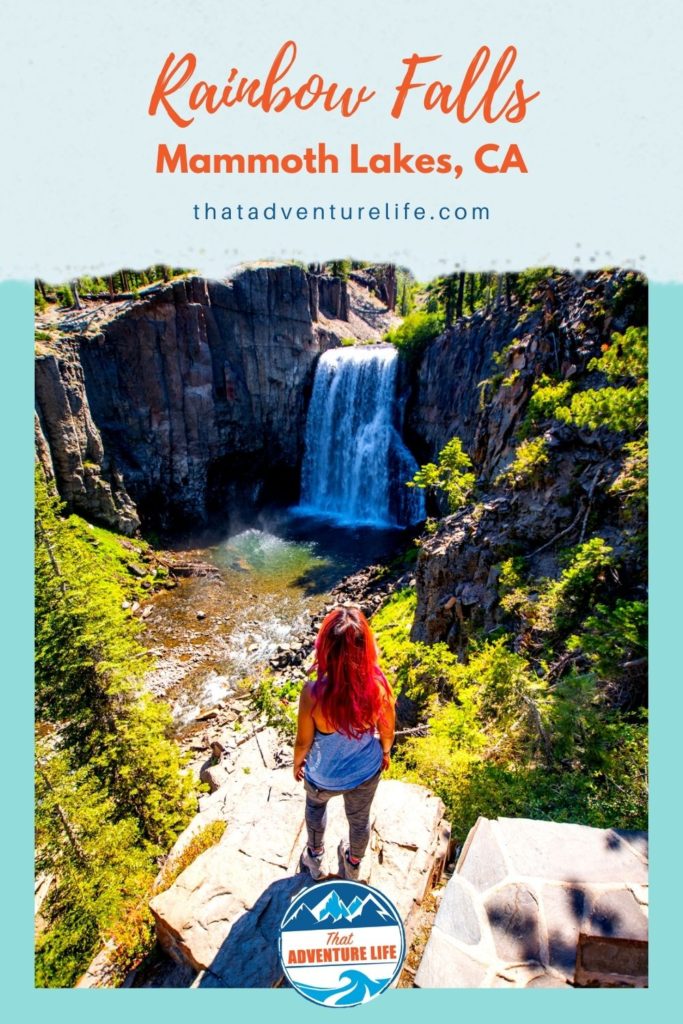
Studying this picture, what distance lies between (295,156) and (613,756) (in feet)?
18.3

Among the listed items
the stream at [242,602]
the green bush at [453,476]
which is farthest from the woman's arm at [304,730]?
the stream at [242,602]

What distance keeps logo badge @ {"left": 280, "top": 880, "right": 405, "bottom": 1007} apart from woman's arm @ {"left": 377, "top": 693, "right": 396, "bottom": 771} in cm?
99

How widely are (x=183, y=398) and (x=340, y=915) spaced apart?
73.2 feet

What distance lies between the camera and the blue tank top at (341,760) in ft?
9.07

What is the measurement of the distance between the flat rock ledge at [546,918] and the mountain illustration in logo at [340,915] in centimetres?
35

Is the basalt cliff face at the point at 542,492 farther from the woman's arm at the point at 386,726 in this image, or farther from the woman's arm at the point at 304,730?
the woman's arm at the point at 304,730

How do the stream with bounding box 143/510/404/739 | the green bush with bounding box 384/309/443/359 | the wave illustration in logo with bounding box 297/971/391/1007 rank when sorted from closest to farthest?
1. the wave illustration in logo with bounding box 297/971/391/1007
2. the stream with bounding box 143/510/404/739
3. the green bush with bounding box 384/309/443/359

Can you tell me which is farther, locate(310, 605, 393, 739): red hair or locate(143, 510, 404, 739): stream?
locate(143, 510, 404, 739): stream

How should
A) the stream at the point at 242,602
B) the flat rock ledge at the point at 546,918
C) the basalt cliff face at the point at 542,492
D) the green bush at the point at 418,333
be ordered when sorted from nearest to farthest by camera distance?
the flat rock ledge at the point at 546,918
the basalt cliff face at the point at 542,492
the stream at the point at 242,602
the green bush at the point at 418,333

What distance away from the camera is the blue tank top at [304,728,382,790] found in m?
2.77

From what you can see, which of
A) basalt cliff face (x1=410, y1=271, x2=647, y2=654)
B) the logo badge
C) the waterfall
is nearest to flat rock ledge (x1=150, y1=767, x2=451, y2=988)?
the logo badge

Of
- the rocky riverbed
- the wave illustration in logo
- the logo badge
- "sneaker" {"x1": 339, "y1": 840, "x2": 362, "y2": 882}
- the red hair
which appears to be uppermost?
the red hair

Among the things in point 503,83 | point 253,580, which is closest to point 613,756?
point 503,83

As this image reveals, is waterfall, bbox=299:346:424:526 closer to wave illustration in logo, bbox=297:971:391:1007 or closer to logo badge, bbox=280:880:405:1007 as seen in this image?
logo badge, bbox=280:880:405:1007
